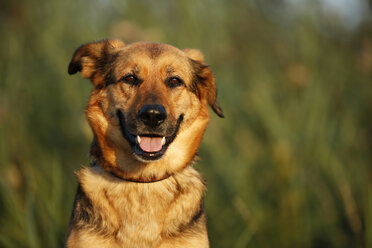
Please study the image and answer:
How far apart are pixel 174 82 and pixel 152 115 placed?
1.61 ft

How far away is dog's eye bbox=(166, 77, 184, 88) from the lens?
238cm

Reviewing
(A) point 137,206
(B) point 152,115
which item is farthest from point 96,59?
(A) point 137,206

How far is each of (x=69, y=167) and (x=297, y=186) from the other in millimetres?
2340

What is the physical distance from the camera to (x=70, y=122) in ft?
14.5

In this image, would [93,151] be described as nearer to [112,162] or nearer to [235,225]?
[112,162]

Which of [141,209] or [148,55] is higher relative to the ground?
[148,55]

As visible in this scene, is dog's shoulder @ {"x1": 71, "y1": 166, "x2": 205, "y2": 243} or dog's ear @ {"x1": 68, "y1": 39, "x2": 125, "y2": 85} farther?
dog's ear @ {"x1": 68, "y1": 39, "x2": 125, "y2": 85}

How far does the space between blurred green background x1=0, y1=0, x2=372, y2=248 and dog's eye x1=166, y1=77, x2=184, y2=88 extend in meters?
0.97

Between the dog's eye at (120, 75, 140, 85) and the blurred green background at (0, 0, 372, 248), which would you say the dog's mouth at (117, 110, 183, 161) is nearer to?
the dog's eye at (120, 75, 140, 85)

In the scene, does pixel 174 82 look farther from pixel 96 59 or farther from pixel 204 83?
pixel 96 59

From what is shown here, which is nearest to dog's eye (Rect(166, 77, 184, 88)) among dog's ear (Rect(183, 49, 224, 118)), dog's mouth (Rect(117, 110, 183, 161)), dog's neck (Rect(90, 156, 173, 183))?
dog's ear (Rect(183, 49, 224, 118))

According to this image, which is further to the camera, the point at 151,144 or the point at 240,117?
the point at 240,117

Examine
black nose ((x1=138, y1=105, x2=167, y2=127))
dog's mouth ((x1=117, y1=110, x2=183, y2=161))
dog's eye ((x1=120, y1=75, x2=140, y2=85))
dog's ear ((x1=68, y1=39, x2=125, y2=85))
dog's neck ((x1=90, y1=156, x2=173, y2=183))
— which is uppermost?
dog's ear ((x1=68, y1=39, x2=125, y2=85))

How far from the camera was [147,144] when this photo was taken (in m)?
2.07
